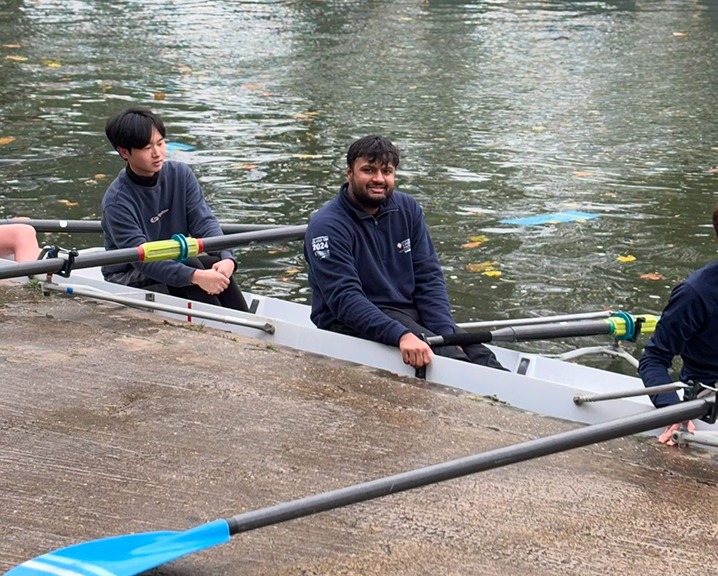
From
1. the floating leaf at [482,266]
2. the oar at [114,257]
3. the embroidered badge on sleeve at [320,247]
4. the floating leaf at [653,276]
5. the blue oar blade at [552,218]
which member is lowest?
the floating leaf at [482,266]

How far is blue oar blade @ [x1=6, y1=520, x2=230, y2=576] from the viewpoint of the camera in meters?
3.71

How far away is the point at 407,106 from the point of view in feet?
46.7

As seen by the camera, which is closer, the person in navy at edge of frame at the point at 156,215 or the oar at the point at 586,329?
the oar at the point at 586,329

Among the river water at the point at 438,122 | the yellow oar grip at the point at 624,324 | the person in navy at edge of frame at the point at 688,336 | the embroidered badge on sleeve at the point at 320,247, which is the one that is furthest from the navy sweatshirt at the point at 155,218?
the person in navy at edge of frame at the point at 688,336

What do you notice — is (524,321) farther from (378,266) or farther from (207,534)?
(207,534)

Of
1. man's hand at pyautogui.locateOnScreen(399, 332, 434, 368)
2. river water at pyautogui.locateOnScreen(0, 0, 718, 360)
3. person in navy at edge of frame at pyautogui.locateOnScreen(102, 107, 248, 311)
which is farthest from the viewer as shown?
river water at pyautogui.locateOnScreen(0, 0, 718, 360)

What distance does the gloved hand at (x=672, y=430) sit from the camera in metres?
4.96

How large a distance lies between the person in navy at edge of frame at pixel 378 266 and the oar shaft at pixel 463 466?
5.08 feet

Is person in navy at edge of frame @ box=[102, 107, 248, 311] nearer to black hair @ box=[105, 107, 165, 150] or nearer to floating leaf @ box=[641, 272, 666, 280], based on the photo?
black hair @ box=[105, 107, 165, 150]

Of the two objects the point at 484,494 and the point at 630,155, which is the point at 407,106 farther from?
the point at 484,494

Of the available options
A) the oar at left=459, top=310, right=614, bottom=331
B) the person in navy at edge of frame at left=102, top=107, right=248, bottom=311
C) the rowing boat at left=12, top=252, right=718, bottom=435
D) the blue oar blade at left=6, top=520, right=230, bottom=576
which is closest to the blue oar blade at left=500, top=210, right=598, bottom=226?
the oar at left=459, top=310, right=614, bottom=331

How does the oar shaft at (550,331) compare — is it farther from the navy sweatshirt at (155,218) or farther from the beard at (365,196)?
the navy sweatshirt at (155,218)

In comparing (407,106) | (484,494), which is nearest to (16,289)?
(484,494)

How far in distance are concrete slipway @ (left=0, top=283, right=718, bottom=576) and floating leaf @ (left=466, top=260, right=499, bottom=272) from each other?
9.66ft
